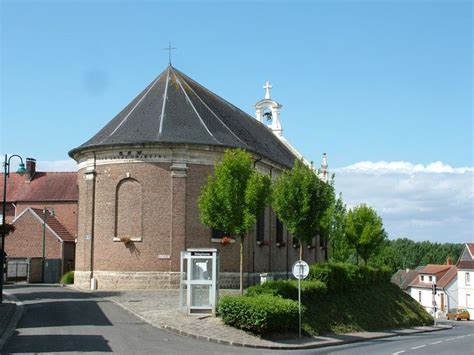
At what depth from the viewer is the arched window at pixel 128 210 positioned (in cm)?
3391

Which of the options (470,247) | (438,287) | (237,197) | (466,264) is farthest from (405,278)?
(237,197)

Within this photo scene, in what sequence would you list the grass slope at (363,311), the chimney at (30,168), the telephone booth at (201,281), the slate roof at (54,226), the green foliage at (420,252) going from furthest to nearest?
the green foliage at (420,252)
the chimney at (30,168)
the slate roof at (54,226)
the grass slope at (363,311)
the telephone booth at (201,281)

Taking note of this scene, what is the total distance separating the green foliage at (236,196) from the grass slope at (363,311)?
4459mm

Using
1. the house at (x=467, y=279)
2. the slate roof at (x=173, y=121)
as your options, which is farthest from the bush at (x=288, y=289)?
the house at (x=467, y=279)

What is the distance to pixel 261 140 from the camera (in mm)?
45562

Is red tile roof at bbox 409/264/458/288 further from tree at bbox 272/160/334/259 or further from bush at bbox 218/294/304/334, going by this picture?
bush at bbox 218/294/304/334

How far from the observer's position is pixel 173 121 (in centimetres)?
3556

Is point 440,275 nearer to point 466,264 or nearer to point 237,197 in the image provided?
point 466,264

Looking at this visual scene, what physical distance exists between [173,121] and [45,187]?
29.4m

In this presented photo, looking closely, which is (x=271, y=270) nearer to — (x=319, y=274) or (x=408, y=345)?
(x=319, y=274)

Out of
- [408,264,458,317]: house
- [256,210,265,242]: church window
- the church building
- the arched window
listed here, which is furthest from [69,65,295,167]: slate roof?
[408,264,458,317]: house

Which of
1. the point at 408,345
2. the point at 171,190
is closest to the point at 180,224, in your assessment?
the point at 171,190

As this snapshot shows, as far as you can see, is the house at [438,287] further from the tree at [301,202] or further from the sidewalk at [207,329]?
the sidewalk at [207,329]

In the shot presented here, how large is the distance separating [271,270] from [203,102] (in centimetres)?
1117
